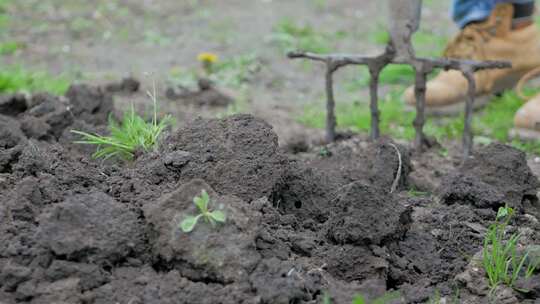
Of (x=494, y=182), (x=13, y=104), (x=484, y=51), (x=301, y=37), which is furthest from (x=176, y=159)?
(x=301, y=37)

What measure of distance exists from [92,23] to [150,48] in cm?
100

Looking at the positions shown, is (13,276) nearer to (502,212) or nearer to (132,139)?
(132,139)

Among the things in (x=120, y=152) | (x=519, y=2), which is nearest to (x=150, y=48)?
(x=519, y=2)

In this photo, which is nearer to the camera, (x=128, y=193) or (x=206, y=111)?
(x=128, y=193)

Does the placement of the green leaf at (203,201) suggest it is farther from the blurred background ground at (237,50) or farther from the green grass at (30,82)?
the green grass at (30,82)

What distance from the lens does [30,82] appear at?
500 centimetres

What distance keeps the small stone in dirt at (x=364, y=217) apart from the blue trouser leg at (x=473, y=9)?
2527 millimetres

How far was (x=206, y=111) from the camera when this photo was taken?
4727 mm

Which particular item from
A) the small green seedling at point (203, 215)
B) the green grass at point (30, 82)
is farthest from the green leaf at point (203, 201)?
the green grass at point (30, 82)

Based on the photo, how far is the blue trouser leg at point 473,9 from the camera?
4510 millimetres

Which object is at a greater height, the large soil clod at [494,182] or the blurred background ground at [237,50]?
the large soil clod at [494,182]

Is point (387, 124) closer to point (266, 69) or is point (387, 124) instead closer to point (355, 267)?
point (266, 69)

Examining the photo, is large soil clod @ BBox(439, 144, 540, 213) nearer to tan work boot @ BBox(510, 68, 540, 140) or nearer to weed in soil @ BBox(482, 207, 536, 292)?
weed in soil @ BBox(482, 207, 536, 292)

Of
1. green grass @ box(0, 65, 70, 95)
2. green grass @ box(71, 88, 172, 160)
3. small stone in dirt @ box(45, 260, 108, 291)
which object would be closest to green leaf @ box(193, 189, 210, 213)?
small stone in dirt @ box(45, 260, 108, 291)
